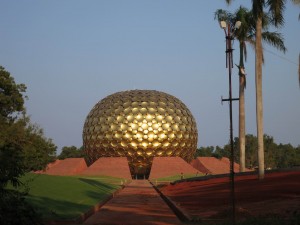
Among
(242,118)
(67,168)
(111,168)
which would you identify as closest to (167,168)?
(111,168)

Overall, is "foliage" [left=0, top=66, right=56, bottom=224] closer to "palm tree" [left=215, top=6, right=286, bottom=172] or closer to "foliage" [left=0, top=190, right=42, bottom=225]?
"foliage" [left=0, top=190, right=42, bottom=225]

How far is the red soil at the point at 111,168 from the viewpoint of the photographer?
48.5 meters

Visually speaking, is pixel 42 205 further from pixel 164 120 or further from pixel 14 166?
pixel 164 120

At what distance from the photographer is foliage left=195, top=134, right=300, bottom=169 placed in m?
87.2

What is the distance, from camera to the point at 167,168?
1932 inches

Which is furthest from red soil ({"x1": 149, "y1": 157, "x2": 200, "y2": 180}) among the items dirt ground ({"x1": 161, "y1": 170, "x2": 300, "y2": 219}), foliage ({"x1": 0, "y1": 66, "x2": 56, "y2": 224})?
dirt ground ({"x1": 161, "y1": 170, "x2": 300, "y2": 219})

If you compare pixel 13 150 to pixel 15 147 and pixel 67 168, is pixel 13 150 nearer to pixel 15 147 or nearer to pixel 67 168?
pixel 15 147

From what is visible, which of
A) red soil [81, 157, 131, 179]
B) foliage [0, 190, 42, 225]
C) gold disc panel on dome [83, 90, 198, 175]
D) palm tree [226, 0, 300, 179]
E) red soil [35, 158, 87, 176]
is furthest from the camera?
red soil [35, 158, 87, 176]

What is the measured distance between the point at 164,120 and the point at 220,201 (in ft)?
123

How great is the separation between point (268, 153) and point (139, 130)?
4443 centimetres

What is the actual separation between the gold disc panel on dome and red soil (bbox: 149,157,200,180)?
2487 mm

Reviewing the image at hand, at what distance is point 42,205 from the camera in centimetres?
1397

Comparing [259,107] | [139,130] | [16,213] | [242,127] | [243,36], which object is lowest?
[16,213]

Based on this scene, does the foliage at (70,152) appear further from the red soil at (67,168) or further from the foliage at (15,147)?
the foliage at (15,147)
